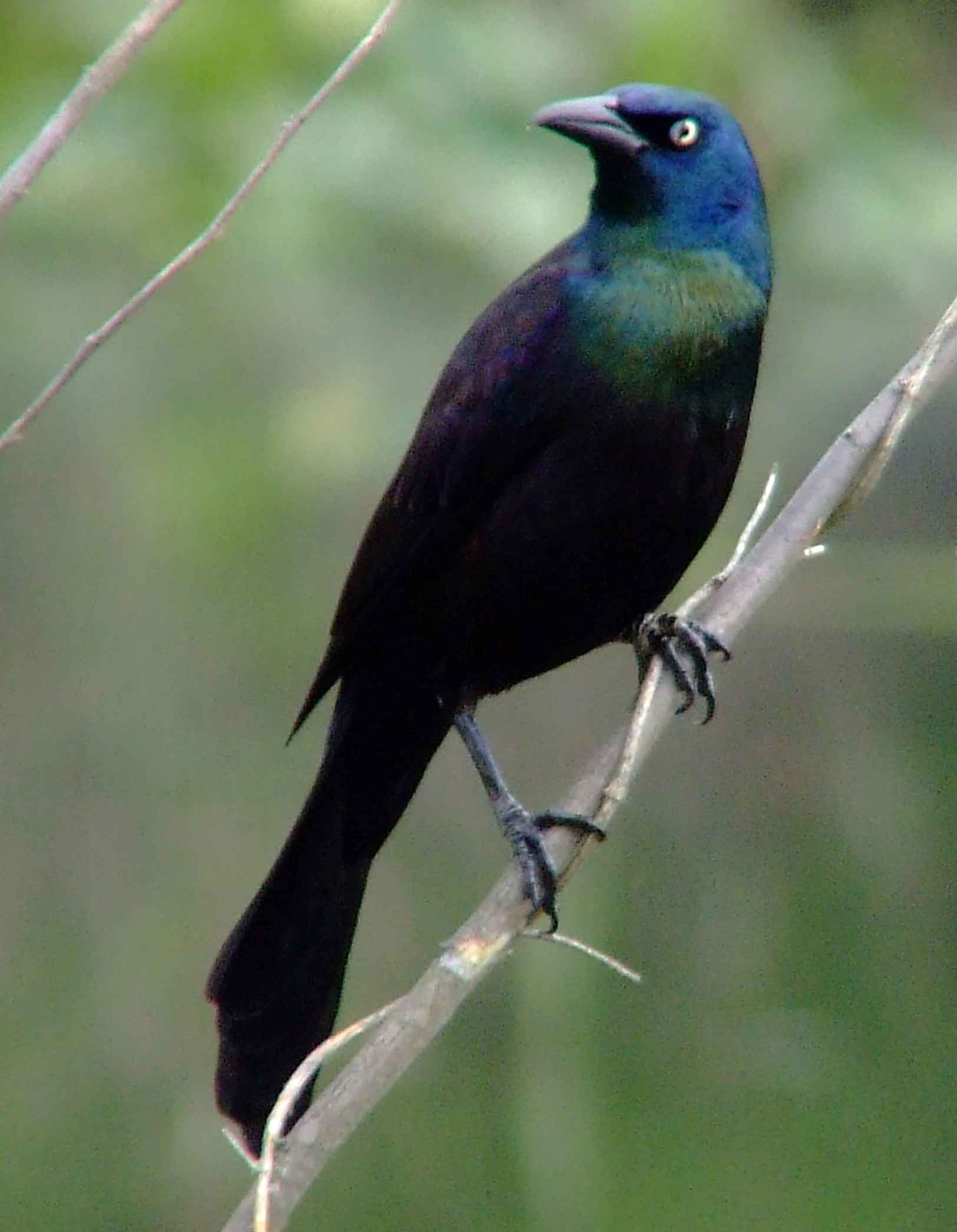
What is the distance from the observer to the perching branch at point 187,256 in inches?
76.2

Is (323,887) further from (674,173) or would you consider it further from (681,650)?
(674,173)

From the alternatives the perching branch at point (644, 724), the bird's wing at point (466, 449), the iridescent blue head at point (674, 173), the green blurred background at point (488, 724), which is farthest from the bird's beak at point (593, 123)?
the perching branch at point (644, 724)

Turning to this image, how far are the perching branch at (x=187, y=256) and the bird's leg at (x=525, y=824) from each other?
2.86 ft

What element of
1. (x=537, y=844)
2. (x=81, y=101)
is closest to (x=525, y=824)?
(x=537, y=844)

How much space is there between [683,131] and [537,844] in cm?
101

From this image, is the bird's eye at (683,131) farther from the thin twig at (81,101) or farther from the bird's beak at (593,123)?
the thin twig at (81,101)

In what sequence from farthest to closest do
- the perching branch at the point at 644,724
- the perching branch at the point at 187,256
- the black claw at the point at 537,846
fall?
the black claw at the point at 537,846
the perching branch at the point at 644,724
the perching branch at the point at 187,256

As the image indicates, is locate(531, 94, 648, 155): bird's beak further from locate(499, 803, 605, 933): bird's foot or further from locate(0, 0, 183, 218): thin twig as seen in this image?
locate(0, 0, 183, 218): thin twig

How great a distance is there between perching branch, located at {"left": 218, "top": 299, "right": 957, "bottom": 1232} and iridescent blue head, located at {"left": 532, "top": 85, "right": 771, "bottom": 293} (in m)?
0.50

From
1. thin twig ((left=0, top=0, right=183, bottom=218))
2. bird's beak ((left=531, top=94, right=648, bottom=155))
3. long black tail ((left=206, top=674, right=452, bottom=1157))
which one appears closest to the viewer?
thin twig ((left=0, top=0, right=183, bottom=218))

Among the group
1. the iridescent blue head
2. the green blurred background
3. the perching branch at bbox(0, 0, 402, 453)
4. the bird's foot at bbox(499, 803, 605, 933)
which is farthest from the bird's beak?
the bird's foot at bbox(499, 803, 605, 933)

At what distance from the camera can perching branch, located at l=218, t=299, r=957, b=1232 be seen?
7.39ft

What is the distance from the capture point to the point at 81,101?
6.04ft

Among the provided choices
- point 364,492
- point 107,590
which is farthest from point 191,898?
point 364,492
